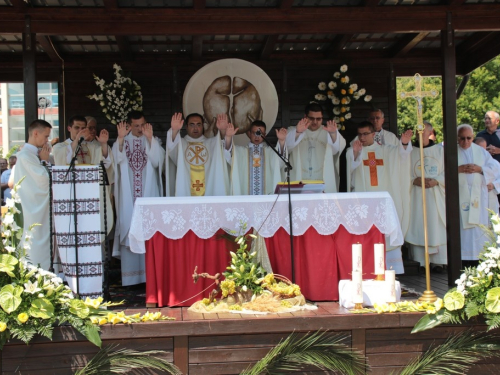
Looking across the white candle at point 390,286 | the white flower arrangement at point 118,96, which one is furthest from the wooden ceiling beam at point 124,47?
the white candle at point 390,286

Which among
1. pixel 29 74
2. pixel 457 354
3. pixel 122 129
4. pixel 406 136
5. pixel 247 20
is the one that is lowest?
pixel 457 354

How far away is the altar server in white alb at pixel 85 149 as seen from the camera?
8485 mm

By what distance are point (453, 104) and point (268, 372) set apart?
13.1ft

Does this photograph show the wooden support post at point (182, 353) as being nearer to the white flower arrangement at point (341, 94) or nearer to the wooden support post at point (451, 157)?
the wooden support post at point (451, 157)

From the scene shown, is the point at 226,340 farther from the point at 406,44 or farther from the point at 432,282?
the point at 406,44

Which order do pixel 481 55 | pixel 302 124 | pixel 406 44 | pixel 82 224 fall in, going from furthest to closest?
1. pixel 481 55
2. pixel 406 44
3. pixel 302 124
4. pixel 82 224

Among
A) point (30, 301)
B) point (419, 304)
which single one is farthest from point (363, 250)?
point (30, 301)

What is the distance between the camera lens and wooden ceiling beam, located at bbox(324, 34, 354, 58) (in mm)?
9984

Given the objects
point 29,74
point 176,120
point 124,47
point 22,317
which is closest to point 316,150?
point 176,120

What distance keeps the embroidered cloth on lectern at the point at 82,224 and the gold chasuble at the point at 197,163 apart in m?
2.20

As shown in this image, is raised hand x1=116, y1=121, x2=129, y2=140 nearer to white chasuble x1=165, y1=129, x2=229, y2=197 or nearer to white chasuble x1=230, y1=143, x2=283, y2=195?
white chasuble x1=165, y1=129, x2=229, y2=197

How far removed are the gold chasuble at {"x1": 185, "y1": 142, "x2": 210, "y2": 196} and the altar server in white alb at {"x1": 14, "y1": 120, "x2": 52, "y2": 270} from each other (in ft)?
6.81

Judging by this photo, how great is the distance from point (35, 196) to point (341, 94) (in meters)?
4.99

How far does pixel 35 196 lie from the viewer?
24.9 ft
